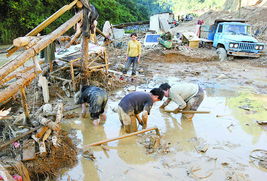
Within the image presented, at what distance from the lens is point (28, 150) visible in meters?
3.26

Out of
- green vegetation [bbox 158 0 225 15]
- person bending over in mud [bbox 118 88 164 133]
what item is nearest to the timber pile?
person bending over in mud [bbox 118 88 164 133]

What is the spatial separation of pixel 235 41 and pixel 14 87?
36.3 feet

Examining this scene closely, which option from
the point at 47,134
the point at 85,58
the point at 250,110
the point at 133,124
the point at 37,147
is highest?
the point at 85,58

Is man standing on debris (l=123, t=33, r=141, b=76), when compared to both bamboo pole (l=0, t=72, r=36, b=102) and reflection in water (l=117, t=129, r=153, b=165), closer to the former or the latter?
reflection in water (l=117, t=129, r=153, b=165)

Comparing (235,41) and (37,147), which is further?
(235,41)

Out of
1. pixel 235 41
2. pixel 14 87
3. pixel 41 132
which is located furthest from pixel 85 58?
pixel 235 41

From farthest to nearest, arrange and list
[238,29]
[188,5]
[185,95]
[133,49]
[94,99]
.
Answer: [188,5], [238,29], [133,49], [185,95], [94,99]

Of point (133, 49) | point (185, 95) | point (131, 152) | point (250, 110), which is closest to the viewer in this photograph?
point (131, 152)

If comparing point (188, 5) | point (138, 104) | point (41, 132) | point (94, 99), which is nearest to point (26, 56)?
point (41, 132)

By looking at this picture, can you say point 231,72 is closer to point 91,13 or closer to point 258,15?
point 91,13

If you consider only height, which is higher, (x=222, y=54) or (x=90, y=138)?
(x=222, y=54)

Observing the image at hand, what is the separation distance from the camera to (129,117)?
4.54 meters

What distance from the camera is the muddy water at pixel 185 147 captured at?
11.6 ft

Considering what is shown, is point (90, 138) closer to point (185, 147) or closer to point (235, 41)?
point (185, 147)
